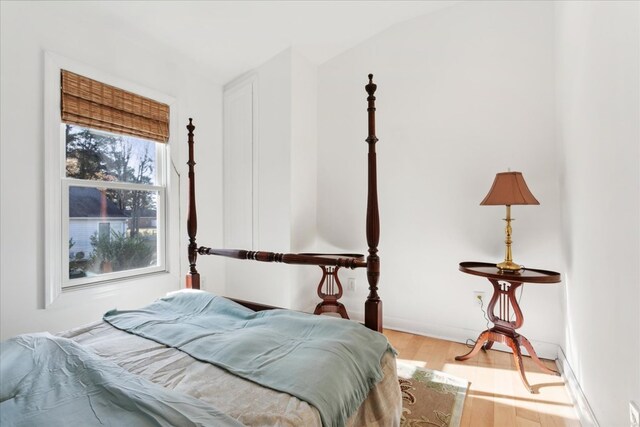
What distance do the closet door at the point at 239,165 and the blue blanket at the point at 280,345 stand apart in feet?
4.79

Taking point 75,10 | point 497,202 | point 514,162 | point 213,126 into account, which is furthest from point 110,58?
point 514,162

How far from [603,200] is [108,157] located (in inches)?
118

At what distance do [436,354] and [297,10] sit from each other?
9.60 ft

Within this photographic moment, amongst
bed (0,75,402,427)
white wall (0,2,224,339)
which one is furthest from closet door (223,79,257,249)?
bed (0,75,402,427)

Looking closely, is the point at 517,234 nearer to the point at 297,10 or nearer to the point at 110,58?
the point at 297,10

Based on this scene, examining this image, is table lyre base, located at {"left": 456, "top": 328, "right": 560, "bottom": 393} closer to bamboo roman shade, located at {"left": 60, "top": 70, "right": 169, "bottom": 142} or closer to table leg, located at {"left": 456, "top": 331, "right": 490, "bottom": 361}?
table leg, located at {"left": 456, "top": 331, "right": 490, "bottom": 361}

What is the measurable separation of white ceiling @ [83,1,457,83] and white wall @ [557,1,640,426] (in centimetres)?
144

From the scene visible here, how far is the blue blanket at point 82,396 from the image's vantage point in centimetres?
79

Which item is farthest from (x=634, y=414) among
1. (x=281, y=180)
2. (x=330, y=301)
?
(x=281, y=180)

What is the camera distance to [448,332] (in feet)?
9.03

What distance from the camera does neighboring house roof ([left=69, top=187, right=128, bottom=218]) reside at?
2.19 m

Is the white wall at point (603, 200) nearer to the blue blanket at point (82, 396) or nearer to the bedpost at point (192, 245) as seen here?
the blue blanket at point (82, 396)

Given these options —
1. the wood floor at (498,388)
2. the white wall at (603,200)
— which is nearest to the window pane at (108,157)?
the wood floor at (498,388)

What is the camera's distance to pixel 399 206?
2.97m
